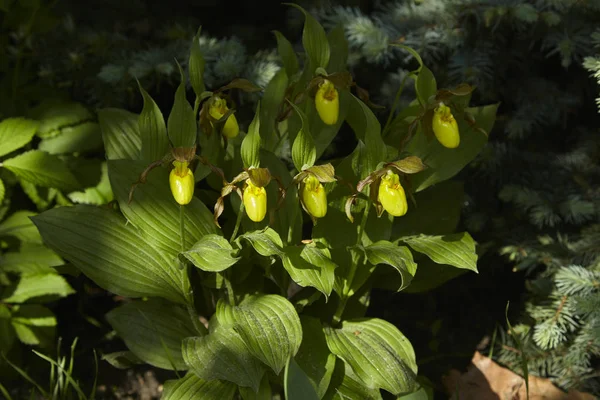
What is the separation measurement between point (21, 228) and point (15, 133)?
9.1 inches

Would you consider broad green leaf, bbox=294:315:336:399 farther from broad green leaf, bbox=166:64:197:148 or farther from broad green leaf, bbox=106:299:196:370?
broad green leaf, bbox=166:64:197:148

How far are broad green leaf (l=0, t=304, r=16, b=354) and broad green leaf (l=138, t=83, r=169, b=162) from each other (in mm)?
540

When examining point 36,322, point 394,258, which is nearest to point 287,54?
point 394,258

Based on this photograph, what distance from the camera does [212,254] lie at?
1292 mm

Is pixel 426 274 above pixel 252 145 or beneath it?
beneath

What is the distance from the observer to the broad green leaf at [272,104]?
147 cm

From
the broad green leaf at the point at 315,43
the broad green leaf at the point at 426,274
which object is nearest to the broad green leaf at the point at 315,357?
the broad green leaf at the point at 426,274

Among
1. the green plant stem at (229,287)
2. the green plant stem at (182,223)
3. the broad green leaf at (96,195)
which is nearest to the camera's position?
the green plant stem at (182,223)

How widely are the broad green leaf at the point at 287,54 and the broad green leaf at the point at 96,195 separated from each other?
22.1 inches

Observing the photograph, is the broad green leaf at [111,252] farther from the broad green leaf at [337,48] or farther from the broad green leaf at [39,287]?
the broad green leaf at [337,48]

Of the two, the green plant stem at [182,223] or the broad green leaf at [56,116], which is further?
the broad green leaf at [56,116]

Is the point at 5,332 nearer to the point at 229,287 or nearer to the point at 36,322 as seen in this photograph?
the point at 36,322

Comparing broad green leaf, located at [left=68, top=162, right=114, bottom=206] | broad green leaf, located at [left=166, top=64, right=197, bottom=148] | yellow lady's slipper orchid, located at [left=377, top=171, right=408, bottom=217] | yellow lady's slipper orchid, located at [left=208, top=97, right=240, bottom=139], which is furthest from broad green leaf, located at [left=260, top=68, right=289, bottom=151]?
broad green leaf, located at [left=68, top=162, right=114, bottom=206]

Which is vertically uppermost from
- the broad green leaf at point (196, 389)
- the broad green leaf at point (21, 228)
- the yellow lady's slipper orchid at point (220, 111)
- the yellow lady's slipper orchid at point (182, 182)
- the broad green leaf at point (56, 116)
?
the yellow lady's slipper orchid at point (220, 111)
